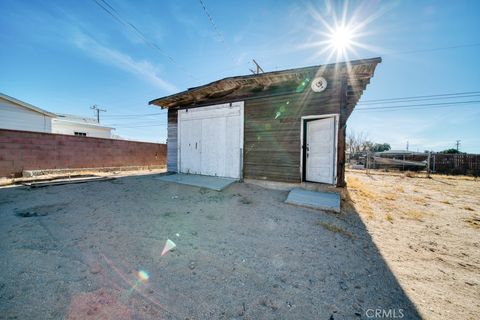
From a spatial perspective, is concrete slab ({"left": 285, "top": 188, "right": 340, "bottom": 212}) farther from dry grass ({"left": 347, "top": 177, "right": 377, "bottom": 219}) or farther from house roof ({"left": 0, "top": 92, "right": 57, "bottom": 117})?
house roof ({"left": 0, "top": 92, "right": 57, "bottom": 117})

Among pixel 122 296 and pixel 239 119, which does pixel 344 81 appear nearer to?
pixel 239 119

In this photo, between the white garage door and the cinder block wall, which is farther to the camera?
the cinder block wall

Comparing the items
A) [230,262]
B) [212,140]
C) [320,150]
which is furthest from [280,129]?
[230,262]

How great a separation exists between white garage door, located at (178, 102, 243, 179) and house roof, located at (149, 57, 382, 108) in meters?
0.41

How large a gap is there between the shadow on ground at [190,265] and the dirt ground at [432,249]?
0.63 ft

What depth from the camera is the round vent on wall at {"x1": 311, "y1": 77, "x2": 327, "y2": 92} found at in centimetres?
499

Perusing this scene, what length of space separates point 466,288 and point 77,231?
16.9 ft

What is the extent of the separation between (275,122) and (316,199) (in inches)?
106

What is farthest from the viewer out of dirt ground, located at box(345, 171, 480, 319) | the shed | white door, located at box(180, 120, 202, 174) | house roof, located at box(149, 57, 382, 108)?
white door, located at box(180, 120, 202, 174)

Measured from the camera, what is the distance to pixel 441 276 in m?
2.08

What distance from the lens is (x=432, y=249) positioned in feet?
8.79

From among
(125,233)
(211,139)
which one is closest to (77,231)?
(125,233)

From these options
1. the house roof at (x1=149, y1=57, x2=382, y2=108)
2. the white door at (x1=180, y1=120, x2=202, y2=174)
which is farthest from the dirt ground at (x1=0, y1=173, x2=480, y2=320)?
the house roof at (x1=149, y1=57, x2=382, y2=108)

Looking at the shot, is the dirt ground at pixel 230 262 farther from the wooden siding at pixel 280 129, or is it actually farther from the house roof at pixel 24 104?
the house roof at pixel 24 104
